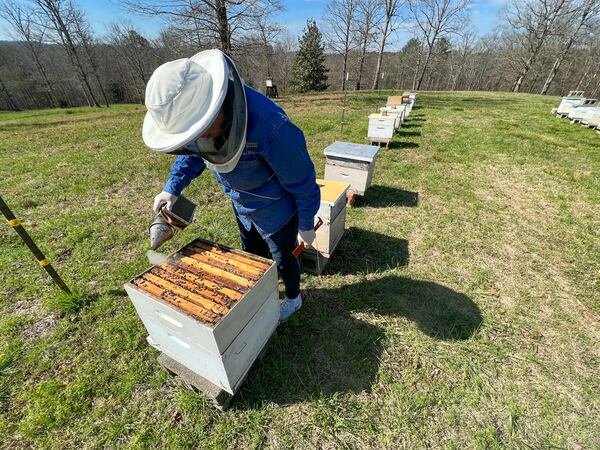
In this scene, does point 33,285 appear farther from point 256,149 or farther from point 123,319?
point 256,149

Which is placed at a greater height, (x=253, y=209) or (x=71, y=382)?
(x=253, y=209)

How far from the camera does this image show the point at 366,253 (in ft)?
11.7

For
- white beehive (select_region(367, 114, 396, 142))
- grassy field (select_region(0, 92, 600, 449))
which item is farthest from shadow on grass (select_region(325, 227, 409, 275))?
white beehive (select_region(367, 114, 396, 142))

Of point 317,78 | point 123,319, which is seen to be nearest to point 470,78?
point 317,78

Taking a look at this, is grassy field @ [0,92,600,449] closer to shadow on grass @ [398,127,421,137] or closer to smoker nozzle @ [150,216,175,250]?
smoker nozzle @ [150,216,175,250]

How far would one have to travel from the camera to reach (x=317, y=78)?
32906mm

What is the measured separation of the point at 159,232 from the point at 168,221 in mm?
95

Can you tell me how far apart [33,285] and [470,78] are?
62.2 metres

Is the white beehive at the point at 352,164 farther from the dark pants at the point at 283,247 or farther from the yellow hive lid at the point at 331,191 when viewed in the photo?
the dark pants at the point at 283,247

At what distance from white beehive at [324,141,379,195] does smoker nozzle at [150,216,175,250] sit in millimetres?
2898

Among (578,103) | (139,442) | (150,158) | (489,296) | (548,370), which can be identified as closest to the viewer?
(139,442)

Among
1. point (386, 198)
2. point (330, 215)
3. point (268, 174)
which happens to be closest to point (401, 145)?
point (386, 198)

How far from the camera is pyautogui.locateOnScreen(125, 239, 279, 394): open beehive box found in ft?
4.92

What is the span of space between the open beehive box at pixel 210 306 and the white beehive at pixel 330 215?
3.75ft
